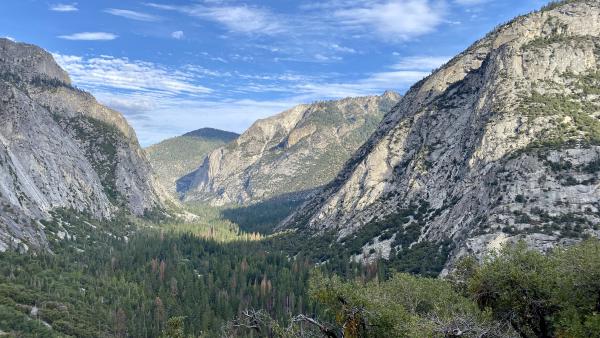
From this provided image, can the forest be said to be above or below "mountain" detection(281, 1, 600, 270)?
below

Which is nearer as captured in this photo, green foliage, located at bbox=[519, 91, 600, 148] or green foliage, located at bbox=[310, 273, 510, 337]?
green foliage, located at bbox=[310, 273, 510, 337]

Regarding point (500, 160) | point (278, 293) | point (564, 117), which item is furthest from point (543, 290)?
point (564, 117)

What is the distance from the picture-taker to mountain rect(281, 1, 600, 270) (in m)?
106

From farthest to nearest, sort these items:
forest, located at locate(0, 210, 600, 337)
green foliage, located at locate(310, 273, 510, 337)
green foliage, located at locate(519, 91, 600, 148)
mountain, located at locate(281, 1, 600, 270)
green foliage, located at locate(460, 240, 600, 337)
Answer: green foliage, located at locate(519, 91, 600, 148) → mountain, located at locate(281, 1, 600, 270) → forest, located at locate(0, 210, 600, 337) → green foliage, located at locate(460, 240, 600, 337) → green foliage, located at locate(310, 273, 510, 337)

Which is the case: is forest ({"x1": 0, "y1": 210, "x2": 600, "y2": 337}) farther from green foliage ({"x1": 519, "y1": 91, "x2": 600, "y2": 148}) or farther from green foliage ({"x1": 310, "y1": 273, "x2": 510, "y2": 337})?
green foliage ({"x1": 519, "y1": 91, "x2": 600, "y2": 148})

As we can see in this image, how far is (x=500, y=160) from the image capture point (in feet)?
418

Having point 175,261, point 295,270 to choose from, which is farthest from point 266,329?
point 175,261

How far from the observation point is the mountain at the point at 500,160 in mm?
105500

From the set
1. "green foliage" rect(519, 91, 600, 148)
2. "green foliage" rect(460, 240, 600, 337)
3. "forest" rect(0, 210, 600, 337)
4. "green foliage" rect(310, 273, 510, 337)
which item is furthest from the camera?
"green foliage" rect(519, 91, 600, 148)

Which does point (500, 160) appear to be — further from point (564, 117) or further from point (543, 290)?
point (543, 290)

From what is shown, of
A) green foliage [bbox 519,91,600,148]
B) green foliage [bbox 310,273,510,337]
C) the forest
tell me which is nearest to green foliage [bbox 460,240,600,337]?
the forest

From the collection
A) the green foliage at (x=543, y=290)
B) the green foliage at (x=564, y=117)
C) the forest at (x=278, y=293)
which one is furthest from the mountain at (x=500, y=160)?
the green foliage at (x=543, y=290)

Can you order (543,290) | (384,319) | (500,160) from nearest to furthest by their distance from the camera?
(384,319) → (543,290) → (500,160)

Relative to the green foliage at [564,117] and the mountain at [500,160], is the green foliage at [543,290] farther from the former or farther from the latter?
the green foliage at [564,117]
